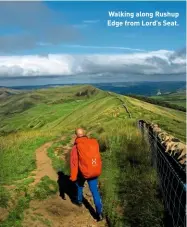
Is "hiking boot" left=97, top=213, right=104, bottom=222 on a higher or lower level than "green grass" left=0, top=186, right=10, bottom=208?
lower

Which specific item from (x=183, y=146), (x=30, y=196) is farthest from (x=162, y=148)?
(x=30, y=196)

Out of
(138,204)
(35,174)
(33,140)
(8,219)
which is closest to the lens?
(8,219)

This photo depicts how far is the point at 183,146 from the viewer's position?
11.2m

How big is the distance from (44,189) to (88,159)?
336 centimetres

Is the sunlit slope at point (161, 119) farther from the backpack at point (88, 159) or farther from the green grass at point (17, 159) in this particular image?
the backpack at point (88, 159)

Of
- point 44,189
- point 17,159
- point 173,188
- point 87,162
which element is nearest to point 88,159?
point 87,162

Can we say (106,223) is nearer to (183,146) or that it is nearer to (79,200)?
(79,200)

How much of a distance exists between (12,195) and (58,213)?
5.37 feet

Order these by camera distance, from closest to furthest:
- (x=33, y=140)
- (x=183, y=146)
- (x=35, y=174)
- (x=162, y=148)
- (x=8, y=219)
A: (x=8, y=219), (x=183, y=146), (x=162, y=148), (x=35, y=174), (x=33, y=140)

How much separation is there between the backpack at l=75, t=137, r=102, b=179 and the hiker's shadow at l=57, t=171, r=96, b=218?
5.11 feet

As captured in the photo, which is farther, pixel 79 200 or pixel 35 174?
pixel 35 174

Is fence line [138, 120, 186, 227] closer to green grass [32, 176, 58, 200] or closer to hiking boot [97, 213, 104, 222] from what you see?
hiking boot [97, 213, 104, 222]

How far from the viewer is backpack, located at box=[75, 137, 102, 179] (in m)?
9.80

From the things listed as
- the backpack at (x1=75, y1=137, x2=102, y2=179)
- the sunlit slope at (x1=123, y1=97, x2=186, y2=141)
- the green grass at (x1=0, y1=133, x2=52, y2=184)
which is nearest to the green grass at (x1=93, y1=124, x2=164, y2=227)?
the backpack at (x1=75, y1=137, x2=102, y2=179)
